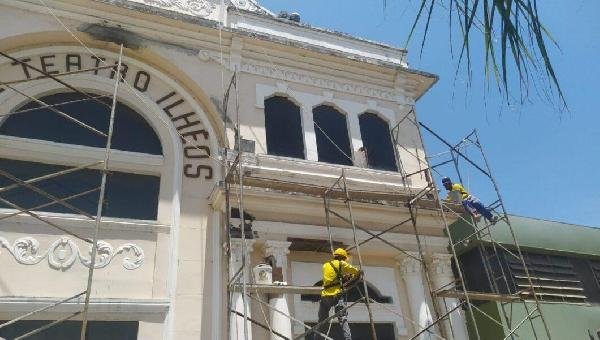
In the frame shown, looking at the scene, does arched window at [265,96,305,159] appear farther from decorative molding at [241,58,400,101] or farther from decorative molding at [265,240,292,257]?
decorative molding at [265,240,292,257]

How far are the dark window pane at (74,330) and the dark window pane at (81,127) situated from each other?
3687 mm

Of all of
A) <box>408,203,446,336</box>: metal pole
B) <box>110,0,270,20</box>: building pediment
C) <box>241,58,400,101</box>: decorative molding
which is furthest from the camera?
<box>110,0,270,20</box>: building pediment

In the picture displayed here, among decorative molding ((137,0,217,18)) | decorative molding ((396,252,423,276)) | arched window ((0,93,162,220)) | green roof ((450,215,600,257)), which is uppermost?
decorative molding ((137,0,217,18))

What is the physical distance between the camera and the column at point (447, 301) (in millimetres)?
10641

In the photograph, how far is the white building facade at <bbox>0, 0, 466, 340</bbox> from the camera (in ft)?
29.3

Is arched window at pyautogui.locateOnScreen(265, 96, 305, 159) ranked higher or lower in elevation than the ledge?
higher

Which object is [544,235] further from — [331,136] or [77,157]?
[77,157]

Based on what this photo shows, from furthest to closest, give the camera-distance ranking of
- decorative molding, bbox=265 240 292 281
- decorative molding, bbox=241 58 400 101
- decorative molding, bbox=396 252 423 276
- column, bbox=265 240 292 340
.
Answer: decorative molding, bbox=241 58 400 101
decorative molding, bbox=396 252 423 276
decorative molding, bbox=265 240 292 281
column, bbox=265 240 292 340

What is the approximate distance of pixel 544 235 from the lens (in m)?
13.6

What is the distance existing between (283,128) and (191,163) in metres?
2.59

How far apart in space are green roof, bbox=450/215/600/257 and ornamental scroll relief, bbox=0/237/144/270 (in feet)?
26.5

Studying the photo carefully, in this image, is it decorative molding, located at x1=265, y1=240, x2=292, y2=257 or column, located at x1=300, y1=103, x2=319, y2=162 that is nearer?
decorative molding, located at x1=265, y1=240, x2=292, y2=257

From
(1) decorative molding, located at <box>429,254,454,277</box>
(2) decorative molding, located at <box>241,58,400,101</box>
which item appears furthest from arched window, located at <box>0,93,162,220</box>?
(1) decorative molding, located at <box>429,254,454,277</box>

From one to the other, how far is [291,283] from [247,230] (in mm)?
1442
